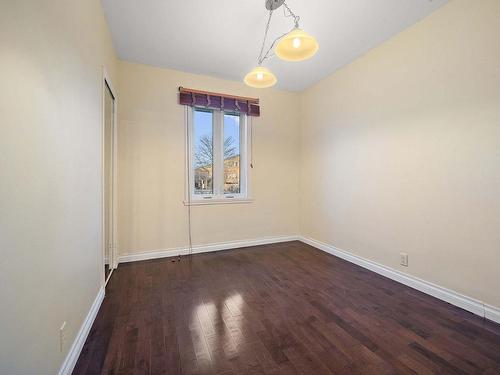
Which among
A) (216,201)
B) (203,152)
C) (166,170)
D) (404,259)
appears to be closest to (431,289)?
(404,259)

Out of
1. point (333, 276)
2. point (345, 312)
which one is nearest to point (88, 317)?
point (345, 312)

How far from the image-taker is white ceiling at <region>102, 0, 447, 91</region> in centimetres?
214

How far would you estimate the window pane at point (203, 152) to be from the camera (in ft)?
11.9

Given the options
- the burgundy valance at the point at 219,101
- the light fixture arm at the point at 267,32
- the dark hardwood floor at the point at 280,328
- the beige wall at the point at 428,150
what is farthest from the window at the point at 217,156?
the beige wall at the point at 428,150

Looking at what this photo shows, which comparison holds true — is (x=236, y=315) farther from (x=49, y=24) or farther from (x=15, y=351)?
(x=49, y=24)

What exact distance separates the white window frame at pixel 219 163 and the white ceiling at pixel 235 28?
0.79 metres

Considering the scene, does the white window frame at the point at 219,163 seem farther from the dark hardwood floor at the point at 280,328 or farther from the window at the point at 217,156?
the dark hardwood floor at the point at 280,328

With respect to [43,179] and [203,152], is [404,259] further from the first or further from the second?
[43,179]

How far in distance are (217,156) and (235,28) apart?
71.1 inches

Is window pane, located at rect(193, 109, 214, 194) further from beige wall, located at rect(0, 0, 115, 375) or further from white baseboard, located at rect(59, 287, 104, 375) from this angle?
white baseboard, located at rect(59, 287, 104, 375)

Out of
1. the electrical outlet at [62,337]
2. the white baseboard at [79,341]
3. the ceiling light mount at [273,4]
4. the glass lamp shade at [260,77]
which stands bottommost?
the white baseboard at [79,341]

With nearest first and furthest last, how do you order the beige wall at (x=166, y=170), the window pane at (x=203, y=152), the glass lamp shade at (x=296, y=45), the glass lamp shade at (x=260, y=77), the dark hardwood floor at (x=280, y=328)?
the dark hardwood floor at (x=280, y=328) < the glass lamp shade at (x=296, y=45) < the glass lamp shade at (x=260, y=77) < the beige wall at (x=166, y=170) < the window pane at (x=203, y=152)

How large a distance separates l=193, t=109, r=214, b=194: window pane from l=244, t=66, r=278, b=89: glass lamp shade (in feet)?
5.21

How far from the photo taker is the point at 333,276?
8.89 ft
